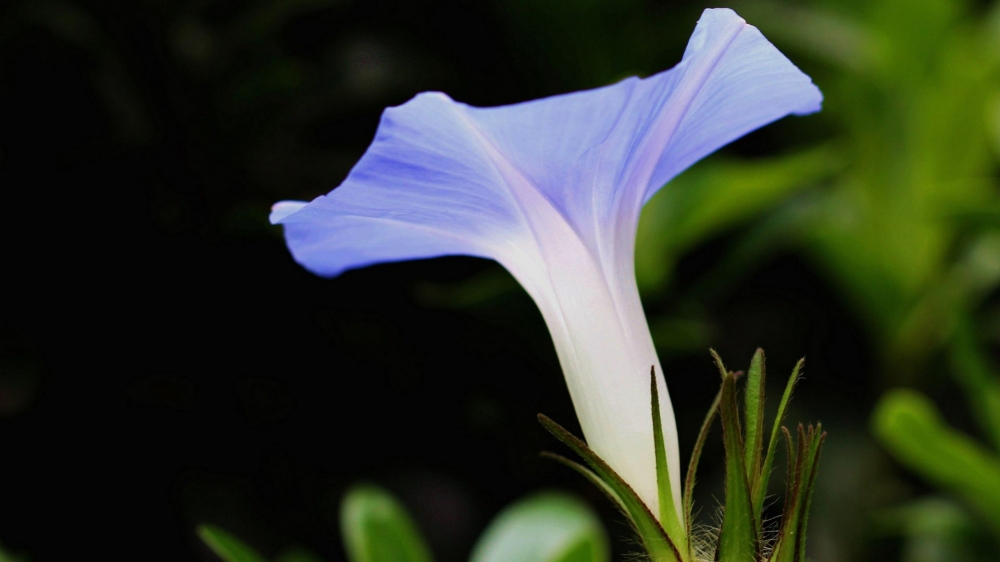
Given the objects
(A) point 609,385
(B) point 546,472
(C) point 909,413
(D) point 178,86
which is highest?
(D) point 178,86

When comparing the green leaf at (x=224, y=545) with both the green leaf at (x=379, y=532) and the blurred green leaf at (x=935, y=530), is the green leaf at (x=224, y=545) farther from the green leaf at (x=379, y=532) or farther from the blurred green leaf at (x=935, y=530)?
the blurred green leaf at (x=935, y=530)

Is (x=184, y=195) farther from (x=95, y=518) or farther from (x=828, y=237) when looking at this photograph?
(x=828, y=237)

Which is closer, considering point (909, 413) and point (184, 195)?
point (909, 413)

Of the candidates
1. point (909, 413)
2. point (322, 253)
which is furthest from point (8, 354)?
point (909, 413)

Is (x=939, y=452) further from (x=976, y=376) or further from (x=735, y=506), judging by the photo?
(x=735, y=506)

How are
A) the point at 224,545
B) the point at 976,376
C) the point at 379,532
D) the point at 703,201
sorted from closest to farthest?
the point at 224,545 → the point at 379,532 → the point at 976,376 → the point at 703,201

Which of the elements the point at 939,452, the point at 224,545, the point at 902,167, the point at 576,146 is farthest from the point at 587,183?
the point at 902,167

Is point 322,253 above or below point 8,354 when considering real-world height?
above
